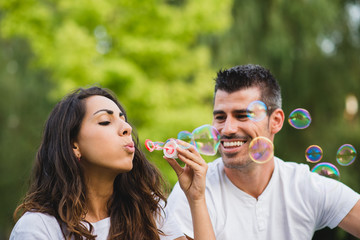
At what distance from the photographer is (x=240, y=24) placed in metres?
8.58

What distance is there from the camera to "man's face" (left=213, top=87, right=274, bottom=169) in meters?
2.43

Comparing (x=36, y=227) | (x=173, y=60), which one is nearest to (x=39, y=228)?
(x=36, y=227)

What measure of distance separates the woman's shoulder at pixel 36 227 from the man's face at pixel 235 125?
0.96 m

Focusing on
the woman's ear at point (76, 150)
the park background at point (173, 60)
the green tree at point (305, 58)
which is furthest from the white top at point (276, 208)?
the green tree at point (305, 58)

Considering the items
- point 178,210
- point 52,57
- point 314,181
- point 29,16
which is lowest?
point 178,210

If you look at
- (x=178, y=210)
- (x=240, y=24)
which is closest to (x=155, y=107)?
(x=240, y=24)

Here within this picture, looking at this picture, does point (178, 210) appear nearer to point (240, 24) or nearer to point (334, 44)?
point (240, 24)

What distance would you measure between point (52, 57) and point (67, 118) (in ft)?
14.2

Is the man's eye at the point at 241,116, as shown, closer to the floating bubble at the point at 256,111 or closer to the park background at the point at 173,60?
the floating bubble at the point at 256,111

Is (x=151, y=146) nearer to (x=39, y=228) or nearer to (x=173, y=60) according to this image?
(x=39, y=228)

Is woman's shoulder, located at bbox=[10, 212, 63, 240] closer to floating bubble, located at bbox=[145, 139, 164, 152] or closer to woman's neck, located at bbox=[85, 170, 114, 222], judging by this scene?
woman's neck, located at bbox=[85, 170, 114, 222]

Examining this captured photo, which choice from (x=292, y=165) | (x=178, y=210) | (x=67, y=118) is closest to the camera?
(x=67, y=118)

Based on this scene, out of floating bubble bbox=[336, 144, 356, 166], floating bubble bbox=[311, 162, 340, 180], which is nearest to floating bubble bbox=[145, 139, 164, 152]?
floating bubble bbox=[311, 162, 340, 180]

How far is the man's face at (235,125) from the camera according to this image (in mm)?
2430
